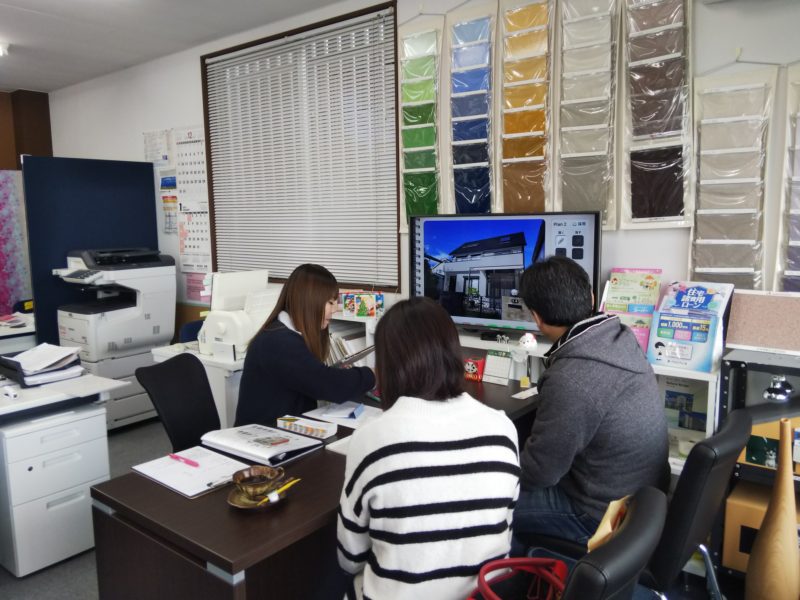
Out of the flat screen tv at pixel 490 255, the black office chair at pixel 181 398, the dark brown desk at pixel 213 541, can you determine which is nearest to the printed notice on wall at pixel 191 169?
the flat screen tv at pixel 490 255

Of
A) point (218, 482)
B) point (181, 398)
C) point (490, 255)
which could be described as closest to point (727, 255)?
point (490, 255)

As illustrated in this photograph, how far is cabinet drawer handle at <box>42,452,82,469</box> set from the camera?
7.67 ft

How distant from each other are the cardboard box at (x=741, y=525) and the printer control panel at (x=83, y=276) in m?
3.75

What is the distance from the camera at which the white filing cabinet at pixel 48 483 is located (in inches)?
88.8

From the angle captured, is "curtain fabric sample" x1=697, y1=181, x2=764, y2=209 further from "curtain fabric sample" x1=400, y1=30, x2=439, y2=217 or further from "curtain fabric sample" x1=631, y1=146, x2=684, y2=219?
"curtain fabric sample" x1=400, y1=30, x2=439, y2=217

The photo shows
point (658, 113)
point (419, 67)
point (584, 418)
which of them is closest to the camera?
point (584, 418)

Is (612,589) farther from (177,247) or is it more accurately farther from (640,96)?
(177,247)

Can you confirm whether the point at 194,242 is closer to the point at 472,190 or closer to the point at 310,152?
the point at 310,152

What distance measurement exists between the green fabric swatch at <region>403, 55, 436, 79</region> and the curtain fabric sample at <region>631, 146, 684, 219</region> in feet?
3.74

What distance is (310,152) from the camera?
141 inches

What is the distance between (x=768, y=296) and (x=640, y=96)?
0.93m

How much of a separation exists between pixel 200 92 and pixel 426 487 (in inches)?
154

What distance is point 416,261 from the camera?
9.39 feet

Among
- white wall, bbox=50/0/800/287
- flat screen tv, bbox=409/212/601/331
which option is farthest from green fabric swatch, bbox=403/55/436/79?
flat screen tv, bbox=409/212/601/331
